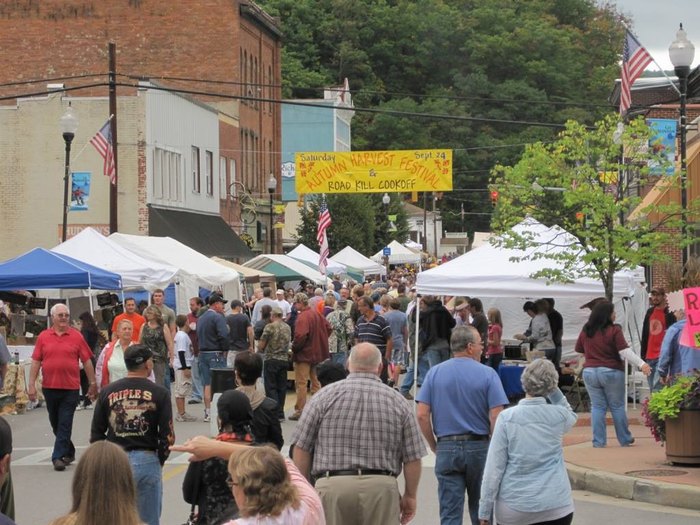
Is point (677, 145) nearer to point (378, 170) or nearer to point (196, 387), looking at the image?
point (378, 170)

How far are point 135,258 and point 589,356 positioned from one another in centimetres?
1288

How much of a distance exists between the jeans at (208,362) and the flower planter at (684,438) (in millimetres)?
8346

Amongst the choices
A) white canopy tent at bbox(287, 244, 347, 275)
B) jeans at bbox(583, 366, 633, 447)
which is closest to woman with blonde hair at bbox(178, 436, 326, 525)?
jeans at bbox(583, 366, 633, 447)

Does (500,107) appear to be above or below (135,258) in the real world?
above

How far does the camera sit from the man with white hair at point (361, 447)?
7543 mm

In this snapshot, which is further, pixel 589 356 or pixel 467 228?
pixel 467 228

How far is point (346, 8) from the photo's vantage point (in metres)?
97.2

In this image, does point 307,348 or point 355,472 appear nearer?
point 355,472

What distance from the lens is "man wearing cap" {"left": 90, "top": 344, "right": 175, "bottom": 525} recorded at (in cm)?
892

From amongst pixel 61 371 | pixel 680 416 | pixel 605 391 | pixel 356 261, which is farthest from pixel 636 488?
pixel 356 261

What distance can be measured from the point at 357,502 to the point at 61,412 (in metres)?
7.89

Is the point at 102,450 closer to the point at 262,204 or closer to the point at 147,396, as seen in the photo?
the point at 147,396

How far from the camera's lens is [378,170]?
45344 mm

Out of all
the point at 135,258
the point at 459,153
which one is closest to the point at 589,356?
the point at 135,258
